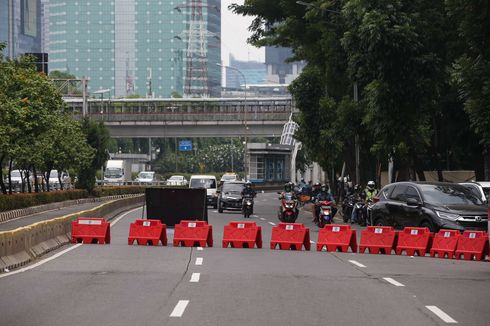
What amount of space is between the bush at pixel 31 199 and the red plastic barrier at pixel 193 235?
23.2 m

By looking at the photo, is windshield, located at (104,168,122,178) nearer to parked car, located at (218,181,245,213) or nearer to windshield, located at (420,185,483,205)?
parked car, located at (218,181,245,213)

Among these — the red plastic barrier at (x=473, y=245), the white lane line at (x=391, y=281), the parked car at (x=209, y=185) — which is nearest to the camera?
the white lane line at (x=391, y=281)

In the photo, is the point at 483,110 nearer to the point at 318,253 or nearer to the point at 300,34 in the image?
the point at 318,253

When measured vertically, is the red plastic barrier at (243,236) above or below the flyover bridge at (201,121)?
below

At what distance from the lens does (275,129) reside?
98875mm

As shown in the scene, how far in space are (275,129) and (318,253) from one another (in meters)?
75.6

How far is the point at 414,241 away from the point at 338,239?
2121 millimetres

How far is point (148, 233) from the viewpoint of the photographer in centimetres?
2569

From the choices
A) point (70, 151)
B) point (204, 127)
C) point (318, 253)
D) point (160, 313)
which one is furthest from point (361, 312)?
point (204, 127)

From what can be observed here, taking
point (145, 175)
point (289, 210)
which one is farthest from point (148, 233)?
point (145, 175)

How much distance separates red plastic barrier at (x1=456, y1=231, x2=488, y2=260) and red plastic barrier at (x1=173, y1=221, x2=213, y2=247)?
669cm

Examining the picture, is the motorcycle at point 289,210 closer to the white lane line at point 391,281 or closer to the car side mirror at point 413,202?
the car side mirror at point 413,202

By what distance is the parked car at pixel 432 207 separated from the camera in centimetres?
2394

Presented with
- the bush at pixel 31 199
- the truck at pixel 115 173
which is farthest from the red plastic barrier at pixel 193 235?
the truck at pixel 115 173
